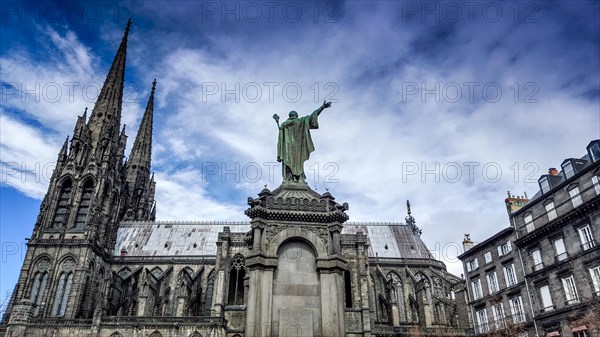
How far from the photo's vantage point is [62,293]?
40.9m

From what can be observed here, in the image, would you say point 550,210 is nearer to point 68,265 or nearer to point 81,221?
point 68,265

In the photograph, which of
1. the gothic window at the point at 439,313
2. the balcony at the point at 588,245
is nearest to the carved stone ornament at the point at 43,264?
the gothic window at the point at 439,313

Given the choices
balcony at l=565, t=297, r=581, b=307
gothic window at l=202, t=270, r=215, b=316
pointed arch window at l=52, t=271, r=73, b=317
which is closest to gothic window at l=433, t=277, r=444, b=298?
balcony at l=565, t=297, r=581, b=307

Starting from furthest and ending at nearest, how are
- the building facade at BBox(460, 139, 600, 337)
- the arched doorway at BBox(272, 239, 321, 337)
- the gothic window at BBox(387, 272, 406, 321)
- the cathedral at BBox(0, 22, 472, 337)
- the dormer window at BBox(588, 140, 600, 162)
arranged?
1. the gothic window at BBox(387, 272, 406, 321)
2. the cathedral at BBox(0, 22, 472, 337)
3. the dormer window at BBox(588, 140, 600, 162)
4. the building facade at BBox(460, 139, 600, 337)
5. the arched doorway at BBox(272, 239, 321, 337)

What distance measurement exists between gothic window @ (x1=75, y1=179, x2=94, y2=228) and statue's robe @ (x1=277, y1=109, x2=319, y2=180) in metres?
38.3

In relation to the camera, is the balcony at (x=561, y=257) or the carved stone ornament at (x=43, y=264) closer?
the balcony at (x=561, y=257)

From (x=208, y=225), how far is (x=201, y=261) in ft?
29.7

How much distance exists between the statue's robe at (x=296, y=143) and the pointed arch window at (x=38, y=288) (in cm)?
3632

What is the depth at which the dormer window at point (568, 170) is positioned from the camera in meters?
29.1

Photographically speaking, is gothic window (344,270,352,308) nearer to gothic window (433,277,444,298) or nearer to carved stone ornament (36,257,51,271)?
gothic window (433,277,444,298)

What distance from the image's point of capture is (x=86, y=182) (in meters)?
47.4

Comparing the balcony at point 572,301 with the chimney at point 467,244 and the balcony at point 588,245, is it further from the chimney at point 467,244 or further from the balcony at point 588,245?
the chimney at point 467,244

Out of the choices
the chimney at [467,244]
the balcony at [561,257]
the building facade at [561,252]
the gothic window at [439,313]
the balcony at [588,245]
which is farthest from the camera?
the gothic window at [439,313]

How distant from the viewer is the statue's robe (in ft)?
48.9
